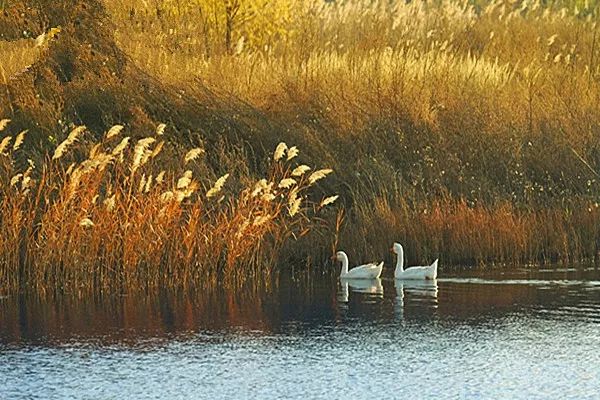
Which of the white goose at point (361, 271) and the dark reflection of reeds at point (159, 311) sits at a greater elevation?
the white goose at point (361, 271)

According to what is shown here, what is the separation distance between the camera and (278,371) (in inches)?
512

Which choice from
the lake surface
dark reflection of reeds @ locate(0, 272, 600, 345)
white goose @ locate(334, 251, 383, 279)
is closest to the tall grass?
white goose @ locate(334, 251, 383, 279)

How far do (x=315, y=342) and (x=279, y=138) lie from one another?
8.57m

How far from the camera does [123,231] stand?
1794 cm

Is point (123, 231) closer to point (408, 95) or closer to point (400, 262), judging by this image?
point (400, 262)

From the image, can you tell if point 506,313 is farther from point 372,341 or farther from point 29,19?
point 29,19

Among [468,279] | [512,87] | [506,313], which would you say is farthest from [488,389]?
[512,87]

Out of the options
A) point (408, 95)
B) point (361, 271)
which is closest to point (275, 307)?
point (361, 271)

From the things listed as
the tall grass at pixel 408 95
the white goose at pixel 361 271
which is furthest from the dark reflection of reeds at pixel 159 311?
the tall grass at pixel 408 95

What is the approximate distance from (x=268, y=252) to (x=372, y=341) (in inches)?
197

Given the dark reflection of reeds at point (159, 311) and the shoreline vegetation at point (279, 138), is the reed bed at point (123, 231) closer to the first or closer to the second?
the shoreline vegetation at point (279, 138)

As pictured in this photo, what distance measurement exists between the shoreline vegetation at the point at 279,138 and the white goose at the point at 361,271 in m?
0.60

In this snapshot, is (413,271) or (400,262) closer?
(413,271)

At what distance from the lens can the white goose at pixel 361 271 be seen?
61.0 ft
